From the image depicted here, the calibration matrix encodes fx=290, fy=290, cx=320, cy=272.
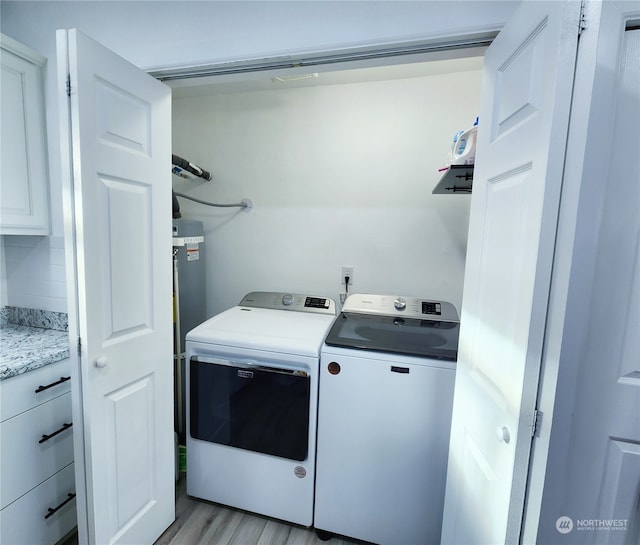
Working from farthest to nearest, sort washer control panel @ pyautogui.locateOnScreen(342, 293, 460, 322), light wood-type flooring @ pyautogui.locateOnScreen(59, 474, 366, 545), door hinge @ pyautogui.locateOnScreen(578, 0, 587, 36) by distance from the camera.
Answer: washer control panel @ pyautogui.locateOnScreen(342, 293, 460, 322), light wood-type flooring @ pyautogui.locateOnScreen(59, 474, 366, 545), door hinge @ pyautogui.locateOnScreen(578, 0, 587, 36)

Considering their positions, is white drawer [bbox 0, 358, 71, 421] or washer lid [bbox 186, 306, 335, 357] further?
washer lid [bbox 186, 306, 335, 357]

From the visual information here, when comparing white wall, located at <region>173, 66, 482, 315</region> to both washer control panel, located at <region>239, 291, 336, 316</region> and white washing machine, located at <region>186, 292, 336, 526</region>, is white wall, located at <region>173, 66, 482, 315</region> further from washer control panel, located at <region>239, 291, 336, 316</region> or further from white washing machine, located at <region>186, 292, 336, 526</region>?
white washing machine, located at <region>186, 292, 336, 526</region>

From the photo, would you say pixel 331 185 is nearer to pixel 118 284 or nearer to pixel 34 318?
pixel 118 284

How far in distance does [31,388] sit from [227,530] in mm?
1106

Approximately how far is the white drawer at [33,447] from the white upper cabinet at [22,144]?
792 millimetres

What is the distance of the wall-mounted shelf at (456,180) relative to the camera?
119 centimetres

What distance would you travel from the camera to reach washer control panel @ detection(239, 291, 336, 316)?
184cm

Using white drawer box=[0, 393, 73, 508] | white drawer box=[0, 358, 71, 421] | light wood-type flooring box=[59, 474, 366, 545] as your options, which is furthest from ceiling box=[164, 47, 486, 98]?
light wood-type flooring box=[59, 474, 366, 545]

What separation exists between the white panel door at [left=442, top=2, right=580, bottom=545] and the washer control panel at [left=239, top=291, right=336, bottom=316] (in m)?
0.94

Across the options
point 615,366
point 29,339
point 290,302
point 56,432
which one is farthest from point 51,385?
point 615,366

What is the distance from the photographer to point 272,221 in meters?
2.10

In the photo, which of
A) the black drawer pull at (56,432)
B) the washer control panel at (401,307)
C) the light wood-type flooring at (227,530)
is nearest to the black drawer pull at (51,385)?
the black drawer pull at (56,432)

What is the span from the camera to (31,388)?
114 centimetres

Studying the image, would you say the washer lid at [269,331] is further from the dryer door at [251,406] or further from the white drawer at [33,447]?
the white drawer at [33,447]
